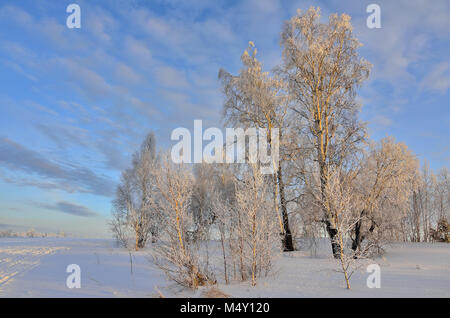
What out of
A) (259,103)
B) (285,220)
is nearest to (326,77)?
(259,103)

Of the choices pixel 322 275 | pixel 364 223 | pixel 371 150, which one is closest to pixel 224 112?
pixel 371 150

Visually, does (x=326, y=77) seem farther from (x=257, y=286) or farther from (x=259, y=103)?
(x=257, y=286)

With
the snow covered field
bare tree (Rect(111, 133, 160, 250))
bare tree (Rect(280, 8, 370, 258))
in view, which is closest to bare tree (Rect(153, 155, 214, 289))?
the snow covered field

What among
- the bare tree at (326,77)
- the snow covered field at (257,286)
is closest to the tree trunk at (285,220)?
the bare tree at (326,77)

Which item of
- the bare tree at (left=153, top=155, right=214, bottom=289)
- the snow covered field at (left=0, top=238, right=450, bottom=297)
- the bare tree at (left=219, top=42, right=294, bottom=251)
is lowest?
the snow covered field at (left=0, top=238, right=450, bottom=297)

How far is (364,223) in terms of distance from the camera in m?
13.9

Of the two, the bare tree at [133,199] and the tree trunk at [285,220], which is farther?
the bare tree at [133,199]

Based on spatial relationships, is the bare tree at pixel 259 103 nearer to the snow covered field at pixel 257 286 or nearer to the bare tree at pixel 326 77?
the bare tree at pixel 326 77

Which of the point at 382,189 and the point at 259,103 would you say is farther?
the point at 259,103

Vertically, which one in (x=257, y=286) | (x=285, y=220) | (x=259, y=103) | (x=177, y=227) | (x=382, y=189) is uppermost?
(x=259, y=103)

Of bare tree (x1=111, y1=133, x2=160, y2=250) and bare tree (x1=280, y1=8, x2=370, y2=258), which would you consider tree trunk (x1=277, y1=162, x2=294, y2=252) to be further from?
bare tree (x1=111, y1=133, x2=160, y2=250)

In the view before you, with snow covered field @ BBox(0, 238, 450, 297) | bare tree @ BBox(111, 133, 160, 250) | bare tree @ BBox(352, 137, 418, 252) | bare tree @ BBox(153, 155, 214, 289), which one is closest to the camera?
snow covered field @ BBox(0, 238, 450, 297)

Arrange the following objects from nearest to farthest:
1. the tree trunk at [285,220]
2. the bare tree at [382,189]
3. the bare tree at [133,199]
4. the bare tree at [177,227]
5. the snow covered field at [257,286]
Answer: the snow covered field at [257,286], the bare tree at [177,227], the bare tree at [382,189], the tree trunk at [285,220], the bare tree at [133,199]
